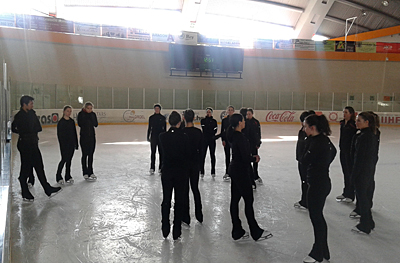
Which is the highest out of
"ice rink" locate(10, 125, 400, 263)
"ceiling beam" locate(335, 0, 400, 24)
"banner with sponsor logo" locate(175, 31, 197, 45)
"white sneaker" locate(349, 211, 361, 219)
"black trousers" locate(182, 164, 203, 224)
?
"ceiling beam" locate(335, 0, 400, 24)

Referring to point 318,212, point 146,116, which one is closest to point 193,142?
point 318,212

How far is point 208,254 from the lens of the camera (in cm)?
370

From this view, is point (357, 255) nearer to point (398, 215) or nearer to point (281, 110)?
point (398, 215)

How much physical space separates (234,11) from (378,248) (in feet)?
96.1

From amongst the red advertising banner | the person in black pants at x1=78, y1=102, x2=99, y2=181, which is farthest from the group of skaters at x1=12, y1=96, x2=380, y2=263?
the red advertising banner

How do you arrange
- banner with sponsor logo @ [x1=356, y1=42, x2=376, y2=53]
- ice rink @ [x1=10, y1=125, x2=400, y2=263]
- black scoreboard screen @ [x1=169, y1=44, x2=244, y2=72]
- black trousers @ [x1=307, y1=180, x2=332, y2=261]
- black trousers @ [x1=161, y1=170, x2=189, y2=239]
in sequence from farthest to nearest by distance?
1. banner with sponsor logo @ [x1=356, y1=42, x2=376, y2=53]
2. black scoreboard screen @ [x1=169, y1=44, x2=244, y2=72]
3. black trousers @ [x1=161, y1=170, x2=189, y2=239]
4. ice rink @ [x1=10, y1=125, x2=400, y2=263]
5. black trousers @ [x1=307, y1=180, x2=332, y2=261]

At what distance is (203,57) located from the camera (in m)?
23.6

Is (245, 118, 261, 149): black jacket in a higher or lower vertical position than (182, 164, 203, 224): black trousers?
higher

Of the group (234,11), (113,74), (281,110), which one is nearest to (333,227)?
(113,74)

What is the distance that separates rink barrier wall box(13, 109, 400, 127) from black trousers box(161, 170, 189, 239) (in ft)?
54.6

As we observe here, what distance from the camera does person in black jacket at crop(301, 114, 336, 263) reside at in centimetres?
340

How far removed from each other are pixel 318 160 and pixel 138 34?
21638 millimetres

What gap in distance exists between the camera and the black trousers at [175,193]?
3979 millimetres

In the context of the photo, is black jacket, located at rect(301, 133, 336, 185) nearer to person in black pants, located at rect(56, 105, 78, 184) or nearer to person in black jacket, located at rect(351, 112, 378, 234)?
person in black jacket, located at rect(351, 112, 378, 234)
